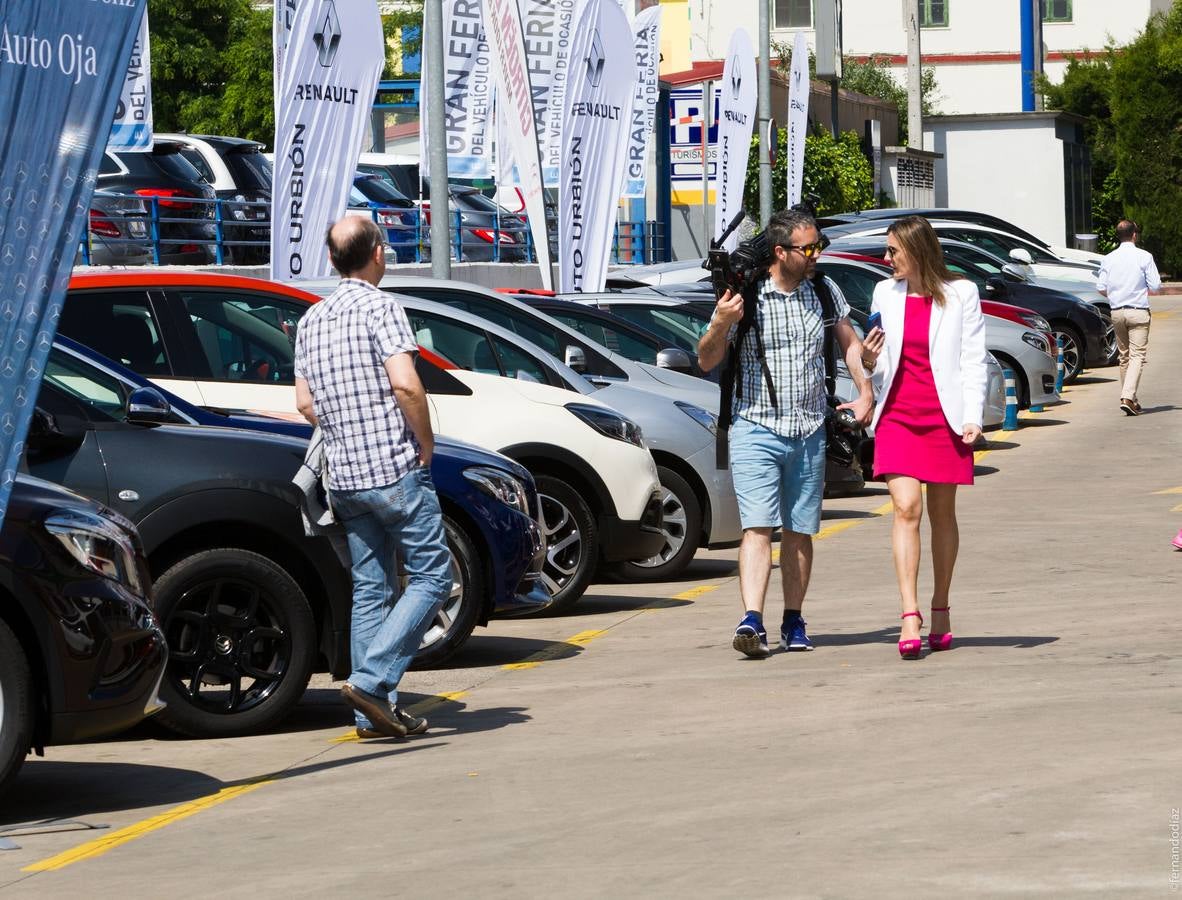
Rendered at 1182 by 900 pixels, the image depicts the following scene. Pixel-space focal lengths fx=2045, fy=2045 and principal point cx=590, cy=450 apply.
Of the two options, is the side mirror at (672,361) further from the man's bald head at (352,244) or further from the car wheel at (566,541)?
the man's bald head at (352,244)

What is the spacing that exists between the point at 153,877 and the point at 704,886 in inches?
59.3

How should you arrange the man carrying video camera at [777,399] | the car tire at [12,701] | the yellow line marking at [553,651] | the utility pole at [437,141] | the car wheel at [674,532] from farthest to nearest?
the utility pole at [437,141], the car wheel at [674,532], the yellow line marking at [553,651], the man carrying video camera at [777,399], the car tire at [12,701]

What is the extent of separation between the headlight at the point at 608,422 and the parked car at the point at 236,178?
48.4 ft

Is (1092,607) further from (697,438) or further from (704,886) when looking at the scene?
(704,886)

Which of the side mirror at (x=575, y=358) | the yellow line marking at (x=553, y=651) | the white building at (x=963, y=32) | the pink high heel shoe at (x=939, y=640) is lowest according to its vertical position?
the yellow line marking at (x=553, y=651)

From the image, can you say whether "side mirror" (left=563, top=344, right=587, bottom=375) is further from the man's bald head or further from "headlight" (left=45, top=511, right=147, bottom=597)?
"headlight" (left=45, top=511, right=147, bottom=597)


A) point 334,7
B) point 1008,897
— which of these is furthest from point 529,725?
point 334,7

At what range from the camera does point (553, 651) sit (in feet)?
31.3

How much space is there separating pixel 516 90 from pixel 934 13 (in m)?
57.7

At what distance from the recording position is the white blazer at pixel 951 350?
8633 mm

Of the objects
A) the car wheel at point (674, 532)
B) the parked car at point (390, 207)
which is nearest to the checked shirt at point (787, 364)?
the car wheel at point (674, 532)

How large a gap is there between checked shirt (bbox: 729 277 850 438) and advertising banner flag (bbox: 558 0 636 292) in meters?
11.2

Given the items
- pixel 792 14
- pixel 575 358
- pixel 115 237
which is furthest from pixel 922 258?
pixel 792 14

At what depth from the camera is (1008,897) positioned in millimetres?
4918
